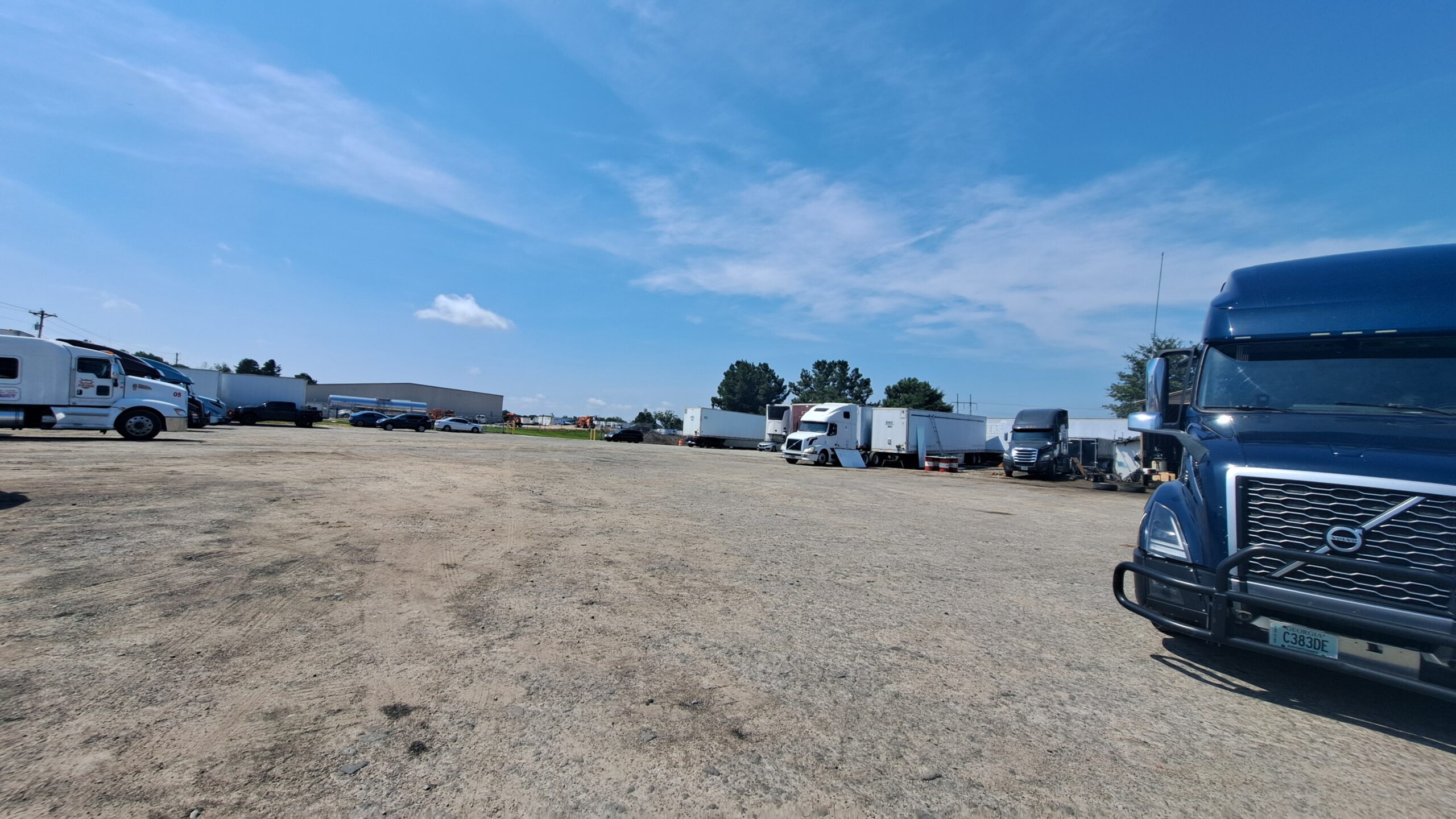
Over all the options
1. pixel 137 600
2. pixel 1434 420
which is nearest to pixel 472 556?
pixel 137 600

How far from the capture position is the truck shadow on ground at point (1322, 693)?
3664 mm

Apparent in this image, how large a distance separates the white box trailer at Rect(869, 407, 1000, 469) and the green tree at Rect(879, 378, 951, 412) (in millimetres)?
47492

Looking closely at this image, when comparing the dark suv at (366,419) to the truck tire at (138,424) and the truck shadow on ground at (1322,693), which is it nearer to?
the truck tire at (138,424)

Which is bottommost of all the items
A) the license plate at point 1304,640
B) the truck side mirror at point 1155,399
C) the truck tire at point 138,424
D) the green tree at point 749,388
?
the license plate at point 1304,640

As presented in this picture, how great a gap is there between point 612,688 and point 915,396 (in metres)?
84.5

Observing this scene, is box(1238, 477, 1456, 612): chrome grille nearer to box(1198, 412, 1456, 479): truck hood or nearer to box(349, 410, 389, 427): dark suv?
box(1198, 412, 1456, 479): truck hood

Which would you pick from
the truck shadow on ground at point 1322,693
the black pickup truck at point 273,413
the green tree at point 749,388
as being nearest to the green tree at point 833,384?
the green tree at point 749,388

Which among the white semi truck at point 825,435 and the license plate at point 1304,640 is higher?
the white semi truck at point 825,435

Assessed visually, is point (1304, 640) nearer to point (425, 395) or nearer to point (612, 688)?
point (612, 688)

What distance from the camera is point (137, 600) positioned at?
4.70 meters

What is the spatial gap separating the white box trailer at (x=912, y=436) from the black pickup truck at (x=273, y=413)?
39.6m

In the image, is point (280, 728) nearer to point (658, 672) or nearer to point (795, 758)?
point (658, 672)

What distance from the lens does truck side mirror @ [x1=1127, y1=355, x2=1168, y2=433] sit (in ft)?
18.3

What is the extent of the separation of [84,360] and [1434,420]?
26.7 m
